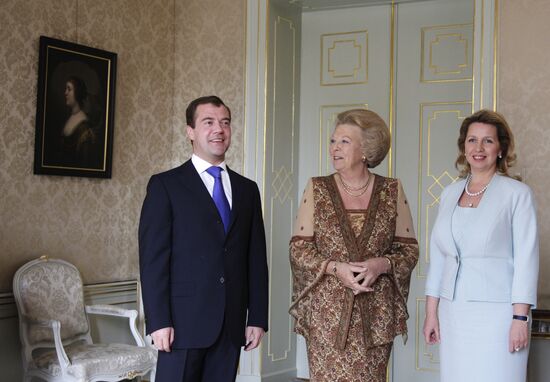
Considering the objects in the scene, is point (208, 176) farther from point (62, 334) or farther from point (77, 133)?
point (77, 133)

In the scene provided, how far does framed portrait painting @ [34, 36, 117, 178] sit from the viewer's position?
15.9ft

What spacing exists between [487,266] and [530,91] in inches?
90.8

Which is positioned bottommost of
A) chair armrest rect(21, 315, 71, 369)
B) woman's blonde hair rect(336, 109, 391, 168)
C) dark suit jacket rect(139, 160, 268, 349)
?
chair armrest rect(21, 315, 71, 369)

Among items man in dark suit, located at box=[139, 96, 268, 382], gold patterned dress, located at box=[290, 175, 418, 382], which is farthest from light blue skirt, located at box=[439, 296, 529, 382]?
man in dark suit, located at box=[139, 96, 268, 382]

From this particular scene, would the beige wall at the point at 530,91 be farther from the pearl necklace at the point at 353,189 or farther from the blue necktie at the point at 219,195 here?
the blue necktie at the point at 219,195

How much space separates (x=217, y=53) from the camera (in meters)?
5.98

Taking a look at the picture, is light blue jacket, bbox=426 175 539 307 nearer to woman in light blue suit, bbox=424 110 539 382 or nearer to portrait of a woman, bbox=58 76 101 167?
woman in light blue suit, bbox=424 110 539 382

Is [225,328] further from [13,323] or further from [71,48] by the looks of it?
[71,48]

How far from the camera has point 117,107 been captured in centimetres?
554

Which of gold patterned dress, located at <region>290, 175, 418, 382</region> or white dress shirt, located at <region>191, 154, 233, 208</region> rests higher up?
white dress shirt, located at <region>191, 154, 233, 208</region>

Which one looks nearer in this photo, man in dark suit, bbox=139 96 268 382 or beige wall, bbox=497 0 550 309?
man in dark suit, bbox=139 96 268 382

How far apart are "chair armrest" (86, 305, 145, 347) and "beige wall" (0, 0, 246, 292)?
35cm

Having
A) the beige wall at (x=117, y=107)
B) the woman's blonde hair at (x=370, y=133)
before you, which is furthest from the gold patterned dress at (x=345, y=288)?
the beige wall at (x=117, y=107)

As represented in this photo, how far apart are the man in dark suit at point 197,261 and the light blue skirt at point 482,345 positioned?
0.85 metres
